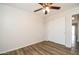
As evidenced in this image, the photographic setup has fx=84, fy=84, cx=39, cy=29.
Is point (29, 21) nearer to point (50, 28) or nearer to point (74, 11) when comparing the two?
point (50, 28)

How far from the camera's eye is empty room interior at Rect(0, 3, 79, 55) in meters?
2.82

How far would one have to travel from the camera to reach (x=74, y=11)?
350 centimetres

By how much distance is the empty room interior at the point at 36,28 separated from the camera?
2822mm

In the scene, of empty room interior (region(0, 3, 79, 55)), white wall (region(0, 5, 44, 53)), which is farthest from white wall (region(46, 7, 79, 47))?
white wall (region(0, 5, 44, 53))

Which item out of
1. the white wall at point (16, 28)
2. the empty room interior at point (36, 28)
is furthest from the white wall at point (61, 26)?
the white wall at point (16, 28)

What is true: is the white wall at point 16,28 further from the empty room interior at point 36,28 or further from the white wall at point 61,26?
the white wall at point 61,26

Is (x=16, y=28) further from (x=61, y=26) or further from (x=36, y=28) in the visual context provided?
(x=61, y=26)

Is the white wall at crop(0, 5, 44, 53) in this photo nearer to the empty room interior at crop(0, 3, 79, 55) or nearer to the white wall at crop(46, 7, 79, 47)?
the empty room interior at crop(0, 3, 79, 55)

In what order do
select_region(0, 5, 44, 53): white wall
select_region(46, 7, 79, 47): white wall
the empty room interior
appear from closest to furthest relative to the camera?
the empty room interior, select_region(0, 5, 44, 53): white wall, select_region(46, 7, 79, 47): white wall

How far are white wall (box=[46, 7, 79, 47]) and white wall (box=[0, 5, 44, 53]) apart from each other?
0.71 meters

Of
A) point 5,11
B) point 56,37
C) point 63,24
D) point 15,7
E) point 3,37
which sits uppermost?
point 15,7

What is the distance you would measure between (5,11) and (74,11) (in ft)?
8.92

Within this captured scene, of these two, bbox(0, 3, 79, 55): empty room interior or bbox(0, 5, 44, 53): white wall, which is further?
bbox(0, 5, 44, 53): white wall
